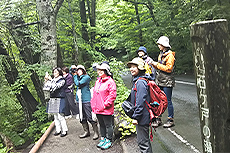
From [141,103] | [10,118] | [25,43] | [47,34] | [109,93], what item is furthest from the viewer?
[10,118]

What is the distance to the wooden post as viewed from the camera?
5.17 feet

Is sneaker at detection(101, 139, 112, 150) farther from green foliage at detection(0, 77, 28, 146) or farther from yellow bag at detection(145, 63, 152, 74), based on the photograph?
green foliage at detection(0, 77, 28, 146)

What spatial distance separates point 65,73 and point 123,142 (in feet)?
10.3

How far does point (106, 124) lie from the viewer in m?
4.55

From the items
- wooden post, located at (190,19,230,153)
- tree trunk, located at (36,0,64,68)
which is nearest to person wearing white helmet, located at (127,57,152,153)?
wooden post, located at (190,19,230,153)

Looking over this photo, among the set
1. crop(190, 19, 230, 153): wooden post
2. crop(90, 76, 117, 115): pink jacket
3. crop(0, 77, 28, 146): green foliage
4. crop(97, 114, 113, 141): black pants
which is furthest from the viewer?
crop(0, 77, 28, 146): green foliage

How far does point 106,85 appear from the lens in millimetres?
4359

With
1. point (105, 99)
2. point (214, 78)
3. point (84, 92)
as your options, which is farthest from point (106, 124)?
point (214, 78)

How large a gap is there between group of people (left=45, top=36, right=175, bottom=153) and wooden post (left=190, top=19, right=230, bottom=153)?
143 cm

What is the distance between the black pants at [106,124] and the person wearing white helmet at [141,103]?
1.33m

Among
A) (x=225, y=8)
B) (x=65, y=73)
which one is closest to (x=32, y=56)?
(x=65, y=73)

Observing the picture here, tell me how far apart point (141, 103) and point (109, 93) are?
1377 millimetres

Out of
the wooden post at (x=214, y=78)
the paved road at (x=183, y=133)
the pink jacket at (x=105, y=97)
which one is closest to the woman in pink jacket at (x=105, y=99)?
the pink jacket at (x=105, y=97)

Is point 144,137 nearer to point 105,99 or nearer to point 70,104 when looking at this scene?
point 105,99
